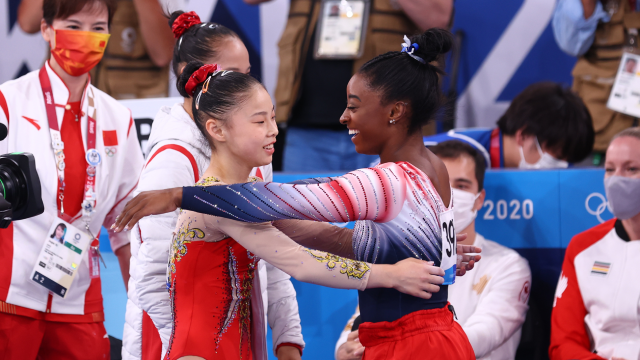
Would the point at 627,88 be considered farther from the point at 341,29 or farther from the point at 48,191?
the point at 48,191

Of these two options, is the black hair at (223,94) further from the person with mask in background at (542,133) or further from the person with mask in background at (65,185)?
the person with mask in background at (542,133)

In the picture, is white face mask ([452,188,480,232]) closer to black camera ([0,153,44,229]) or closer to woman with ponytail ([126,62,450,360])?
woman with ponytail ([126,62,450,360])

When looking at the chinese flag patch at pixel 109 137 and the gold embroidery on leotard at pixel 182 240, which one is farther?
the chinese flag patch at pixel 109 137

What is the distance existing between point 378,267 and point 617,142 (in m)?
1.65

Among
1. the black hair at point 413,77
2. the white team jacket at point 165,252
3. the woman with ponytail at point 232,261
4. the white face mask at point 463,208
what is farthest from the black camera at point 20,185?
the white face mask at point 463,208

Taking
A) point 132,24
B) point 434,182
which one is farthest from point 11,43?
point 434,182

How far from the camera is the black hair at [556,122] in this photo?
3822 mm

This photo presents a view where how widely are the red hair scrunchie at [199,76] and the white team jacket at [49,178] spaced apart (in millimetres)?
845

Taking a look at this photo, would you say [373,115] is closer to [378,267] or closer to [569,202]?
[378,267]

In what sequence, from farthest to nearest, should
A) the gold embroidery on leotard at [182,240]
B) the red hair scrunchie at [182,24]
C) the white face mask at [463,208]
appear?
the white face mask at [463,208]
the red hair scrunchie at [182,24]
the gold embroidery on leotard at [182,240]

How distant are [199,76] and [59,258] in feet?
3.42

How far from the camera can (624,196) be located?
9.37 ft

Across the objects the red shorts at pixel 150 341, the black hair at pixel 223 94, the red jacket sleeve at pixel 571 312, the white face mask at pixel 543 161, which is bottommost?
the red jacket sleeve at pixel 571 312

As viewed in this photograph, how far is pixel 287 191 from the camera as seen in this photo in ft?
5.72
